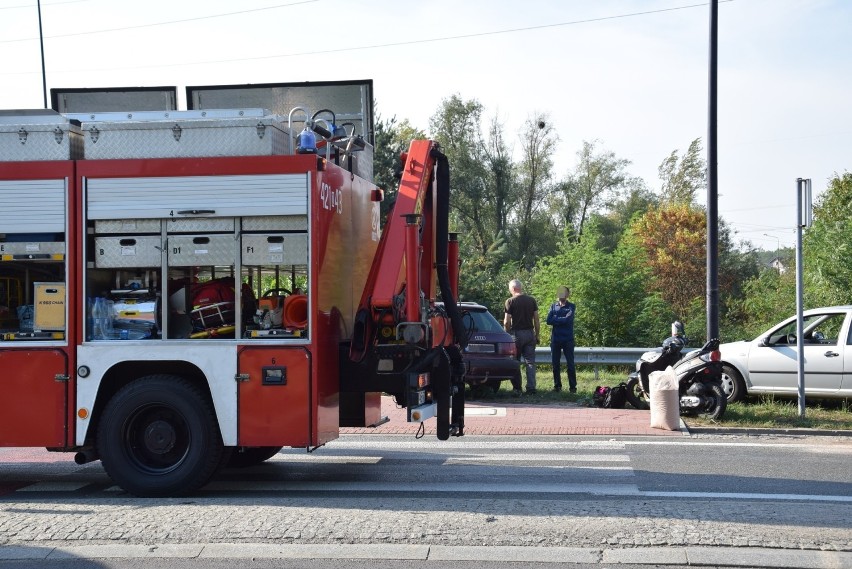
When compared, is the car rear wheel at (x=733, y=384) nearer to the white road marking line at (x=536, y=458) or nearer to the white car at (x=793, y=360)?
the white car at (x=793, y=360)

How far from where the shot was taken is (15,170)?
29.1 feet

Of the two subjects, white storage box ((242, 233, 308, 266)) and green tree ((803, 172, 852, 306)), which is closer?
white storage box ((242, 233, 308, 266))

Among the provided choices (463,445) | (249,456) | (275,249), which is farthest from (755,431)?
(275,249)

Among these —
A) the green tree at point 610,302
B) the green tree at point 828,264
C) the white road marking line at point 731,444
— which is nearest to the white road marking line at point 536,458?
the white road marking line at point 731,444

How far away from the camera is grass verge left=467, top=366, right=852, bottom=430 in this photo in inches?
528

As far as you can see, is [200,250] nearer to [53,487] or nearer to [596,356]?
[53,487]

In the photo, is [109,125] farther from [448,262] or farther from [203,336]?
[448,262]

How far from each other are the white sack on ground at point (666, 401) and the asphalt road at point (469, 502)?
3.68 ft

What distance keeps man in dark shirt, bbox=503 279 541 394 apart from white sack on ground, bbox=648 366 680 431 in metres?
4.13

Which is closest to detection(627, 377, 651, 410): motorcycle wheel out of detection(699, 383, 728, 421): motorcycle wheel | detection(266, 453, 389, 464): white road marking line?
detection(699, 383, 728, 421): motorcycle wheel

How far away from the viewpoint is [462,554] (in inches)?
254

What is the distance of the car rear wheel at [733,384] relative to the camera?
15078mm

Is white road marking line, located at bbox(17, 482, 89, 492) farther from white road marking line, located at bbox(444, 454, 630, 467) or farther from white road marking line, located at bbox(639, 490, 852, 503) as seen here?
white road marking line, located at bbox(639, 490, 852, 503)

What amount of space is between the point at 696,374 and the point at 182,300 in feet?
25.0
